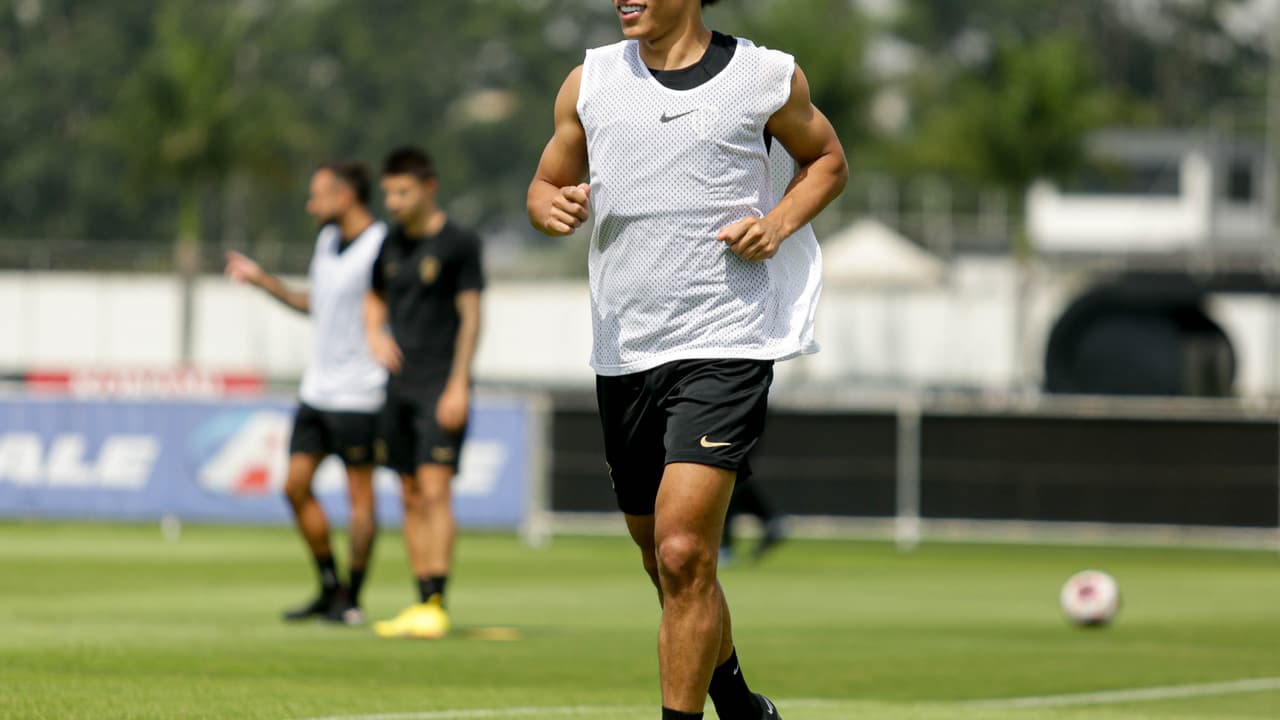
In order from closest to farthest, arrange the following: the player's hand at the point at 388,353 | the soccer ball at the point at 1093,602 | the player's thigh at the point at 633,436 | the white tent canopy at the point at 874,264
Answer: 1. the player's thigh at the point at 633,436
2. the player's hand at the point at 388,353
3. the soccer ball at the point at 1093,602
4. the white tent canopy at the point at 874,264

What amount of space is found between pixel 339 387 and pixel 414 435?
79 centimetres

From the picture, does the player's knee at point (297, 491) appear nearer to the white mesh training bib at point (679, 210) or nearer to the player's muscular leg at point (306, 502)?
the player's muscular leg at point (306, 502)

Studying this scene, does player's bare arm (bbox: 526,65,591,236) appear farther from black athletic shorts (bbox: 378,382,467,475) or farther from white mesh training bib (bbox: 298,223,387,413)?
white mesh training bib (bbox: 298,223,387,413)

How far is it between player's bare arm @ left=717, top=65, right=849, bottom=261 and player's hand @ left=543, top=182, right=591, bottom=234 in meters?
0.39

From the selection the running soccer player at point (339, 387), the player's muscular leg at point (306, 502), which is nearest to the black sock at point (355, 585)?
the running soccer player at point (339, 387)

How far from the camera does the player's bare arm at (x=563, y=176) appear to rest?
6.68 metres

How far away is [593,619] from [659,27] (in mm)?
7473

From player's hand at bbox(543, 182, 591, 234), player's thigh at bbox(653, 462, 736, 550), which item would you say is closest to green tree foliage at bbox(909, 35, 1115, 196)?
player's hand at bbox(543, 182, 591, 234)

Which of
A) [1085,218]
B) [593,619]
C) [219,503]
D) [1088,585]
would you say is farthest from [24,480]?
[1085,218]

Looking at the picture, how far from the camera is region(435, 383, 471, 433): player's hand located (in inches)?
450

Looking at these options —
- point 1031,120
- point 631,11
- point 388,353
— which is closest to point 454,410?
point 388,353

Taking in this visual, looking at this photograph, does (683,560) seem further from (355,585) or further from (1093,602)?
(1093,602)

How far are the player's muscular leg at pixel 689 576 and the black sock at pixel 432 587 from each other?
5032 mm

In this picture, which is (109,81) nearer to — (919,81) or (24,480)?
(919,81)
